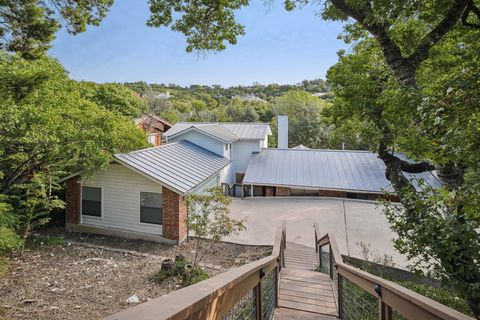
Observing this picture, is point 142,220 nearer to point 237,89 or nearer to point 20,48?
point 20,48

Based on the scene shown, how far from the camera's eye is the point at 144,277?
26.8ft

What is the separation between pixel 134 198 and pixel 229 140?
9009 millimetres

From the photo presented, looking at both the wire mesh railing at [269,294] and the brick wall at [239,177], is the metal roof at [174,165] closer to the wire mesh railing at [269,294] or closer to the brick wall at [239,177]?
the brick wall at [239,177]

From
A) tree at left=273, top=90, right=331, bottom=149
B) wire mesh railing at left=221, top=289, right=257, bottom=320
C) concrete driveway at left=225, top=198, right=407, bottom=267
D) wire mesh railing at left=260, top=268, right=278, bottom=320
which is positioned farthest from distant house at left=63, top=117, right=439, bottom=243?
tree at left=273, top=90, right=331, bottom=149

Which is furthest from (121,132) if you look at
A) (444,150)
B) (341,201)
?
(341,201)

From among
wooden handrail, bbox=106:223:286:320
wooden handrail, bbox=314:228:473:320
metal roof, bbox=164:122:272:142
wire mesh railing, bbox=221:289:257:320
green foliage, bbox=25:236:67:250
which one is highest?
metal roof, bbox=164:122:272:142

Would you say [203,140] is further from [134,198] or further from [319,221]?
[319,221]

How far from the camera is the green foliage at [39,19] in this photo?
8.14 m

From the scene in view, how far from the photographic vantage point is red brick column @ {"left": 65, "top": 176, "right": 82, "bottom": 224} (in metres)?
12.7

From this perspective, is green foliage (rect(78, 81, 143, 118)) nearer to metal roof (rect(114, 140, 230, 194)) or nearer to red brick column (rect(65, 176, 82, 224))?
metal roof (rect(114, 140, 230, 194))

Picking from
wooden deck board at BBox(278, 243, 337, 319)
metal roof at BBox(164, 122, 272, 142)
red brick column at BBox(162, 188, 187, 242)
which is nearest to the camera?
wooden deck board at BBox(278, 243, 337, 319)

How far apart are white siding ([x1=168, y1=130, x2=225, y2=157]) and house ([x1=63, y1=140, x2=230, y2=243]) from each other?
5.94 m

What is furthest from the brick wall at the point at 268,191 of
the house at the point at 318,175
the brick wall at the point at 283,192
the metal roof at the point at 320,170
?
the metal roof at the point at 320,170

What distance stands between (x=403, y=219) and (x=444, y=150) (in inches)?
97.4
